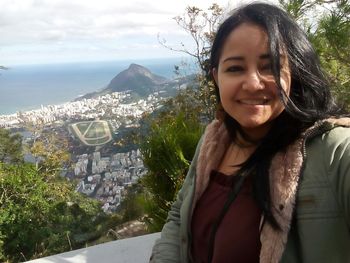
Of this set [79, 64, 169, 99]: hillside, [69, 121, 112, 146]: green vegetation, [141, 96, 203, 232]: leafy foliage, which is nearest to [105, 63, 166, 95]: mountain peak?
[79, 64, 169, 99]: hillside

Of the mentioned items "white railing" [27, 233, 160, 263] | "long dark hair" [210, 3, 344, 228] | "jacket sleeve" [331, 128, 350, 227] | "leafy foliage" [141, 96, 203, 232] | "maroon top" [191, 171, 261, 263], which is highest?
"long dark hair" [210, 3, 344, 228]

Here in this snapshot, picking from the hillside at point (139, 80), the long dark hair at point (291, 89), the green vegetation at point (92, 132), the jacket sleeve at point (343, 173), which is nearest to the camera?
the jacket sleeve at point (343, 173)

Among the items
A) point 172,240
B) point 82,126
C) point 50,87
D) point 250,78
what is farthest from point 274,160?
point 50,87

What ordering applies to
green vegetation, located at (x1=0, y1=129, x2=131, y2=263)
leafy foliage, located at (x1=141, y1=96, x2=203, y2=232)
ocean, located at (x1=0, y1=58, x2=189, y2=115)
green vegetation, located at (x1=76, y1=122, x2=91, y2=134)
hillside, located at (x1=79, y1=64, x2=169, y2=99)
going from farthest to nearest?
ocean, located at (x1=0, y1=58, x2=189, y2=115)
hillside, located at (x1=79, y1=64, x2=169, y2=99)
green vegetation, located at (x1=76, y1=122, x2=91, y2=134)
green vegetation, located at (x1=0, y1=129, x2=131, y2=263)
leafy foliage, located at (x1=141, y1=96, x2=203, y2=232)

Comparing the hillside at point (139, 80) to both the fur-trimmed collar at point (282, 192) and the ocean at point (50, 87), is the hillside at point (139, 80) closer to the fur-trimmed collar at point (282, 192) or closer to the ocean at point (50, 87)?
the ocean at point (50, 87)

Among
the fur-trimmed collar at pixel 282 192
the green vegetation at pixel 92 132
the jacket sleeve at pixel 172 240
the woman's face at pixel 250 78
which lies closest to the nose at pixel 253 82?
the woman's face at pixel 250 78

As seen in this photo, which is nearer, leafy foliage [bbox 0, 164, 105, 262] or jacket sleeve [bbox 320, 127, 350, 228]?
jacket sleeve [bbox 320, 127, 350, 228]

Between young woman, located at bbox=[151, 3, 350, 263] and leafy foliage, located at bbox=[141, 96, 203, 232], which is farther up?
young woman, located at bbox=[151, 3, 350, 263]

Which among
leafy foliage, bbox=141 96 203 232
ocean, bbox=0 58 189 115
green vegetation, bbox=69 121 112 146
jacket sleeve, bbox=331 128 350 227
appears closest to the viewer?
jacket sleeve, bbox=331 128 350 227

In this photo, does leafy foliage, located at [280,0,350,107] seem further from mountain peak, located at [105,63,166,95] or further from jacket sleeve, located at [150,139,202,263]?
mountain peak, located at [105,63,166,95]
